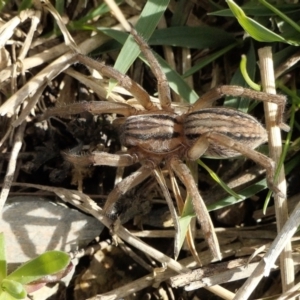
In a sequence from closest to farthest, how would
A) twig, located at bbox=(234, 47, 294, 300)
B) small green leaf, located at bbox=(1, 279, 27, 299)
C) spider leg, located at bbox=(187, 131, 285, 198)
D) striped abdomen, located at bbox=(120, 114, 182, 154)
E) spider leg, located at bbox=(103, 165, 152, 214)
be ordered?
small green leaf, located at bbox=(1, 279, 27, 299)
twig, located at bbox=(234, 47, 294, 300)
spider leg, located at bbox=(187, 131, 285, 198)
spider leg, located at bbox=(103, 165, 152, 214)
striped abdomen, located at bbox=(120, 114, 182, 154)

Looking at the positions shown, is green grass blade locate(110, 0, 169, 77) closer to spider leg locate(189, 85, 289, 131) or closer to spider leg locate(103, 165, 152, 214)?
spider leg locate(189, 85, 289, 131)

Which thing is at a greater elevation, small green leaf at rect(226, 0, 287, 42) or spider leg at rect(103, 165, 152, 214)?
small green leaf at rect(226, 0, 287, 42)

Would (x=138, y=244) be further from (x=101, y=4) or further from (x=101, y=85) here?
(x=101, y=4)

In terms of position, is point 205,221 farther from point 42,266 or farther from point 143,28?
point 143,28

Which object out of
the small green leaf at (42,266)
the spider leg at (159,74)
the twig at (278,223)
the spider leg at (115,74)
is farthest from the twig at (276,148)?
the small green leaf at (42,266)

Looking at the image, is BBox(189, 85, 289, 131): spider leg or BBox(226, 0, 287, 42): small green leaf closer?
BBox(226, 0, 287, 42): small green leaf

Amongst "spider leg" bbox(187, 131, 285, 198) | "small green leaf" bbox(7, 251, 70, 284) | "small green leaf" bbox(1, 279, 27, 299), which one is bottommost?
"small green leaf" bbox(1, 279, 27, 299)

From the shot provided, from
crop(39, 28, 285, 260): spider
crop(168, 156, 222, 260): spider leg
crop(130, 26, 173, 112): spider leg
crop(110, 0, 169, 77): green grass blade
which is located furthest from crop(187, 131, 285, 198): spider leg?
crop(110, 0, 169, 77): green grass blade
